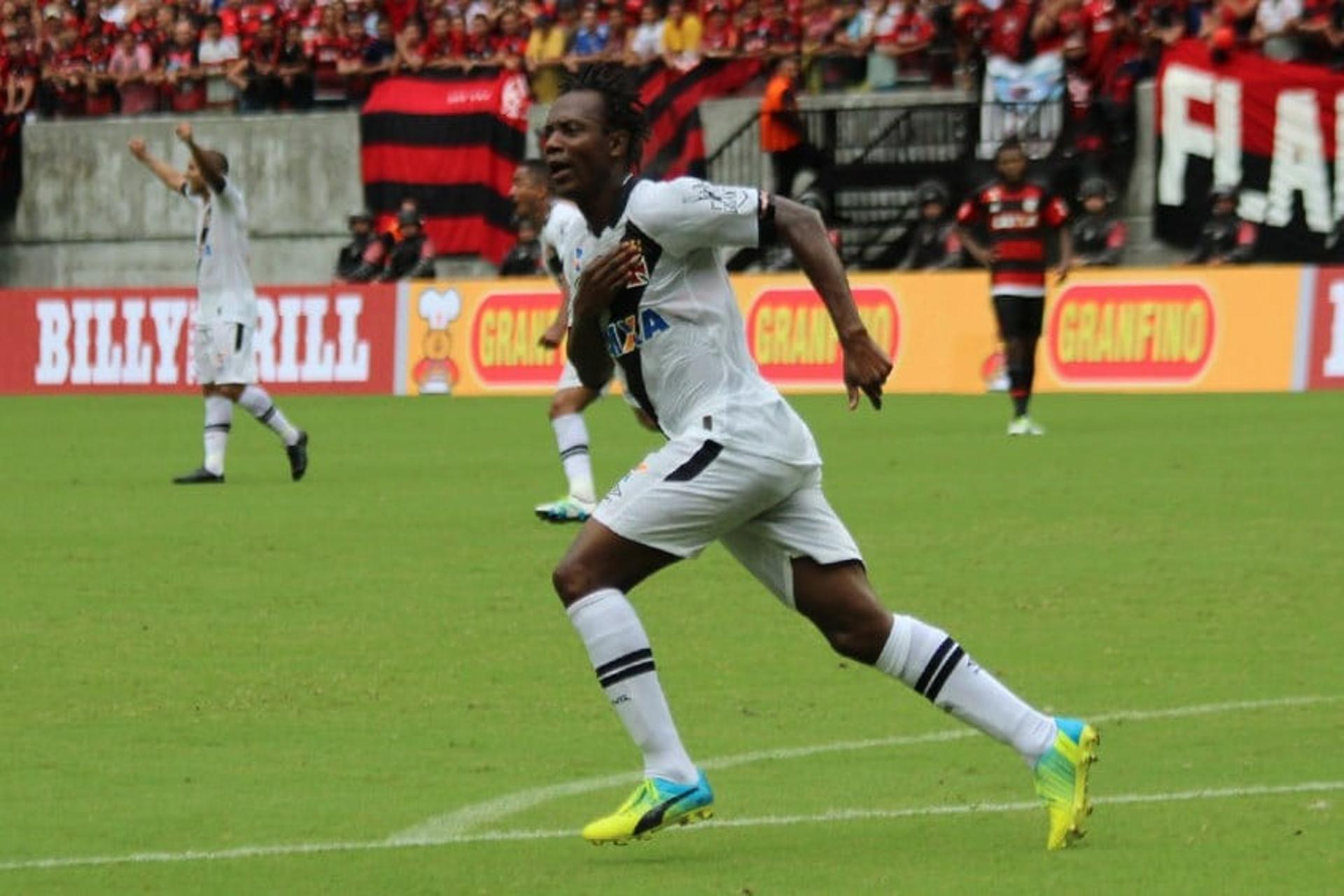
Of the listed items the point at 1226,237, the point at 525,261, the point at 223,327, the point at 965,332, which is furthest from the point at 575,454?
the point at 525,261

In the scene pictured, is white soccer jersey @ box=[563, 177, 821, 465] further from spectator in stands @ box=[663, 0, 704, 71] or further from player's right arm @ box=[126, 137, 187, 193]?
spectator in stands @ box=[663, 0, 704, 71]

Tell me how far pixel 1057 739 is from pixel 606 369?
162 cm

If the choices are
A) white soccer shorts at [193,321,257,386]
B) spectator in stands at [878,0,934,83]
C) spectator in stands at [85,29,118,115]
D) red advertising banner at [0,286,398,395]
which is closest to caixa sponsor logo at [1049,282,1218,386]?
spectator in stands at [878,0,934,83]

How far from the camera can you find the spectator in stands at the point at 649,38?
34906 millimetres

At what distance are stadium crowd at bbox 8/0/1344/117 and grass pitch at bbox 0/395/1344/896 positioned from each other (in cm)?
1181

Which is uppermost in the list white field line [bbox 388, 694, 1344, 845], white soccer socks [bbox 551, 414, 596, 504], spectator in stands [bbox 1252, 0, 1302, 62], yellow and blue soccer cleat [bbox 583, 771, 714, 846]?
spectator in stands [bbox 1252, 0, 1302, 62]

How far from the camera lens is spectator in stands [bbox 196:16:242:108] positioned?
133 feet

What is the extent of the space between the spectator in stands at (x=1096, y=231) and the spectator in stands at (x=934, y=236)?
4.29 ft

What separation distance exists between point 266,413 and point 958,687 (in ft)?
43.4

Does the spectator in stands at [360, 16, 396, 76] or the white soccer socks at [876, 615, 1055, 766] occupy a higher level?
A: the spectator in stands at [360, 16, 396, 76]

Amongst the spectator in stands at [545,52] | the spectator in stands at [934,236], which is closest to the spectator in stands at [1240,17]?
the spectator in stands at [934,236]

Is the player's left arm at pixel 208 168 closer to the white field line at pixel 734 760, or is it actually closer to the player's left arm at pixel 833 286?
the white field line at pixel 734 760

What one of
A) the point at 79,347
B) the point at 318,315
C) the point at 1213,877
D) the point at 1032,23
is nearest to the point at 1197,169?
the point at 1032,23

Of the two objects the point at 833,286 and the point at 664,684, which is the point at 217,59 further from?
the point at 833,286
